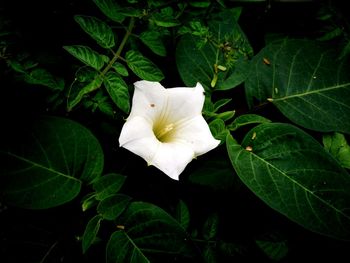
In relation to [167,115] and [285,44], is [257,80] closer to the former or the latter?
[285,44]

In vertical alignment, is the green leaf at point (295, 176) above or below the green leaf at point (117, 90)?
below

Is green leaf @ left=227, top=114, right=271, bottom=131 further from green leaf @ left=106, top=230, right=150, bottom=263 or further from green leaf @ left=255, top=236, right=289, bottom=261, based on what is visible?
green leaf @ left=106, top=230, right=150, bottom=263

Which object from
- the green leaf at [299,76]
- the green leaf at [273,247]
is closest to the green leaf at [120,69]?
the green leaf at [299,76]

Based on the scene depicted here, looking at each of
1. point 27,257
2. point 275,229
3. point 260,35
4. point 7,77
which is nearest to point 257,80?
point 260,35

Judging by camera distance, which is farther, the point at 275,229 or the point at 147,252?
the point at 275,229

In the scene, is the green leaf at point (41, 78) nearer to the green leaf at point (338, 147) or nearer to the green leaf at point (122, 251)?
the green leaf at point (122, 251)

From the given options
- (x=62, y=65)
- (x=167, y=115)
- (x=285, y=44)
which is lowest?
(x=167, y=115)

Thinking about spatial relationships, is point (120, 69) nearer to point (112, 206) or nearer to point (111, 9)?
point (111, 9)
